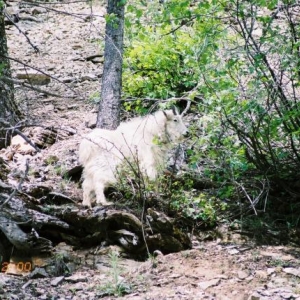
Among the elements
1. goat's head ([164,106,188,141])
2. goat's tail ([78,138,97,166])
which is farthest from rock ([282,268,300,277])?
goat's tail ([78,138,97,166])

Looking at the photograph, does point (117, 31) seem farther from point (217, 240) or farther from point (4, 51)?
point (217, 240)

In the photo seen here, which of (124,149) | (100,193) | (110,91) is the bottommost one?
(100,193)

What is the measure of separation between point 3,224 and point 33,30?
1208 cm

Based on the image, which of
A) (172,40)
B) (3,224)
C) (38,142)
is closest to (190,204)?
(3,224)

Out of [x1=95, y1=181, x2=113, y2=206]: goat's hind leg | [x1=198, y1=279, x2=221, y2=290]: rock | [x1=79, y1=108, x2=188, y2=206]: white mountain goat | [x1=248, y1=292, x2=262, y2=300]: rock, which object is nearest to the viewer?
[x1=248, y1=292, x2=262, y2=300]: rock

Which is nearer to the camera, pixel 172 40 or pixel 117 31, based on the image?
→ pixel 117 31

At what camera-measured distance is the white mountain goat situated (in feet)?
23.5

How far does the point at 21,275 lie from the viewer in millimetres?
5191

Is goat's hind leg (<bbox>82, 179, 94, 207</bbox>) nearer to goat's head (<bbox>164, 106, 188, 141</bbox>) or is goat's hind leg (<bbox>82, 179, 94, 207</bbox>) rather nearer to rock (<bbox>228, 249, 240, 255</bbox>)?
goat's head (<bbox>164, 106, 188, 141</bbox>)

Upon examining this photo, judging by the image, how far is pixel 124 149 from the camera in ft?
24.2

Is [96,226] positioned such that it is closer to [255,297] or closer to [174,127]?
[255,297]
